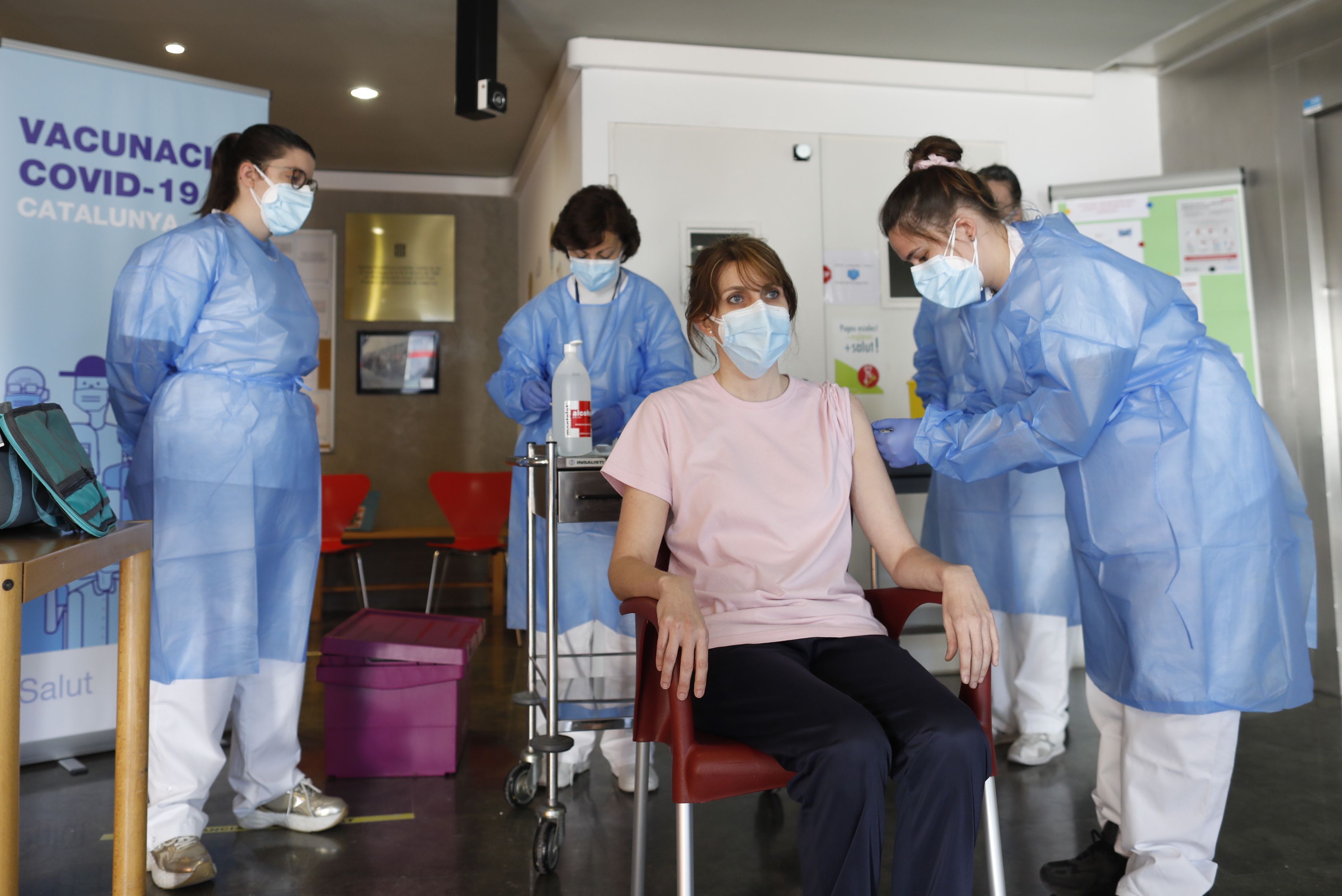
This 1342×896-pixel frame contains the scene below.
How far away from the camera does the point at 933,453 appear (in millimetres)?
1809

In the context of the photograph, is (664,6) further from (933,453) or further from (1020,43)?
(933,453)

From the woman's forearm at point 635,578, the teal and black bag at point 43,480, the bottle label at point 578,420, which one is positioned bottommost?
the woman's forearm at point 635,578

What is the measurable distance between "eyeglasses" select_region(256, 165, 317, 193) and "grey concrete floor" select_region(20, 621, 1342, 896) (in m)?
1.50

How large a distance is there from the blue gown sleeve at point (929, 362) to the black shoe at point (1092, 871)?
4.05 ft

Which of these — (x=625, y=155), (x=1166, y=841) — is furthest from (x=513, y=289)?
(x=1166, y=841)

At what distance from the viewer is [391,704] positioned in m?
2.64

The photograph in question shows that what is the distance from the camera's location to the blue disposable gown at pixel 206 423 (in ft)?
6.63

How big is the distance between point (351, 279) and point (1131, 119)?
4.46 metres

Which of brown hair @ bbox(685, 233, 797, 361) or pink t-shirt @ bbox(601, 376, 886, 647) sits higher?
brown hair @ bbox(685, 233, 797, 361)

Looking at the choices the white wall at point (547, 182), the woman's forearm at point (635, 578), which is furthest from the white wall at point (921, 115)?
the woman's forearm at point (635, 578)

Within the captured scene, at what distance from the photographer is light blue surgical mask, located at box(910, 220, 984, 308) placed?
5.95 ft

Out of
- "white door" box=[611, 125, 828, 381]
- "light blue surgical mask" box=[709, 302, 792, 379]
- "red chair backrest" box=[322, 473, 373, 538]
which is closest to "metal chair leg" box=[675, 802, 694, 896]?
"light blue surgical mask" box=[709, 302, 792, 379]

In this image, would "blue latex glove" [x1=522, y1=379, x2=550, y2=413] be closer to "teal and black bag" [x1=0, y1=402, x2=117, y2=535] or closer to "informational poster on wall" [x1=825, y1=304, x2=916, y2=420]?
"teal and black bag" [x1=0, y1=402, x2=117, y2=535]

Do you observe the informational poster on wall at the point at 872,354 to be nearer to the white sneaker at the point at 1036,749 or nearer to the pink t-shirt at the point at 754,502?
the white sneaker at the point at 1036,749
